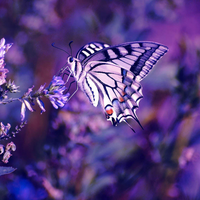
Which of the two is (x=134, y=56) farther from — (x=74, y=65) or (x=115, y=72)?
(x=74, y=65)

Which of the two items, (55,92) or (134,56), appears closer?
(55,92)

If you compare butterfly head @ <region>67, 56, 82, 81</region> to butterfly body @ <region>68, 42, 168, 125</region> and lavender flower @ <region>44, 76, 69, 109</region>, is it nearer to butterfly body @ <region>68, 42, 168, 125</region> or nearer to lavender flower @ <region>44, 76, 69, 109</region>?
butterfly body @ <region>68, 42, 168, 125</region>

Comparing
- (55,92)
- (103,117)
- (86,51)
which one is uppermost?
(86,51)

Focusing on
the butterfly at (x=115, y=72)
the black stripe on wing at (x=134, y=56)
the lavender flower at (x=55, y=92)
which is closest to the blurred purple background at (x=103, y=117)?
the butterfly at (x=115, y=72)

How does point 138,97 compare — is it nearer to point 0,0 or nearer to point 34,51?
point 34,51

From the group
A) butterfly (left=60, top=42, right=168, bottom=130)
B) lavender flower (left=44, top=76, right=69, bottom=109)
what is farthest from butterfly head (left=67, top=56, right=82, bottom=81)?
lavender flower (left=44, top=76, right=69, bottom=109)

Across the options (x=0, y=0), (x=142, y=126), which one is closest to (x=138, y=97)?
(x=142, y=126)

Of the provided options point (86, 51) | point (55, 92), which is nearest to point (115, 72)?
point (86, 51)

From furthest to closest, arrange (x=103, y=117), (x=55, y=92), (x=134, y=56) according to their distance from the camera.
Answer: (x=103, y=117)
(x=134, y=56)
(x=55, y=92)

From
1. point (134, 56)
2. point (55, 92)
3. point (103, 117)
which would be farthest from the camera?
point (103, 117)
